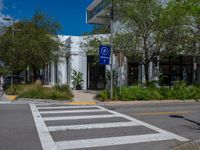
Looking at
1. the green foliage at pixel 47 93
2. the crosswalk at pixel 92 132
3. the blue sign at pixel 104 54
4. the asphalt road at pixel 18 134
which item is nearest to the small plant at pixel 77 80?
the green foliage at pixel 47 93

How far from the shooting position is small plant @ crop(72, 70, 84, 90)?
30453 millimetres

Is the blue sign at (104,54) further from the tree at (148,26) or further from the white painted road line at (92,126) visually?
the white painted road line at (92,126)

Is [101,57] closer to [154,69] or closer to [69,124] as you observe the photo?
[69,124]

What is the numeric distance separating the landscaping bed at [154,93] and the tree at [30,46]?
29.3 ft

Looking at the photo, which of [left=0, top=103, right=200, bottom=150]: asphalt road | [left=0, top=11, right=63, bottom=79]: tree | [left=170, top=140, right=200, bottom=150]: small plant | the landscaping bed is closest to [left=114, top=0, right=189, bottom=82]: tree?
the landscaping bed

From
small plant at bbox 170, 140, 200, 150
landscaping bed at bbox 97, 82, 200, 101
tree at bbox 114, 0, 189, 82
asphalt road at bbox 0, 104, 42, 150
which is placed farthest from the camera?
tree at bbox 114, 0, 189, 82

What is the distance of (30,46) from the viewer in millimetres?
26266

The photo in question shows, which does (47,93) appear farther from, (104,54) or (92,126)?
(92,126)

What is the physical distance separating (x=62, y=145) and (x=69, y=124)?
2.95 m

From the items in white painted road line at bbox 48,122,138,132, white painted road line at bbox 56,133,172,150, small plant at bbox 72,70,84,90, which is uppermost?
small plant at bbox 72,70,84,90

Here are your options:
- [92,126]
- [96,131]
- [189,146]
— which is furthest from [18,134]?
[189,146]

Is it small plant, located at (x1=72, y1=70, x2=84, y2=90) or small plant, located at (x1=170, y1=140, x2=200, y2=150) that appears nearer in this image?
small plant, located at (x1=170, y1=140, x2=200, y2=150)

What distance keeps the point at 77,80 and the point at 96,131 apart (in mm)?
20793

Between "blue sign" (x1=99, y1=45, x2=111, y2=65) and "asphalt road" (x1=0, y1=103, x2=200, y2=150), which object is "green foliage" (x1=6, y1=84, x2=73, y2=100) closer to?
"blue sign" (x1=99, y1=45, x2=111, y2=65)
